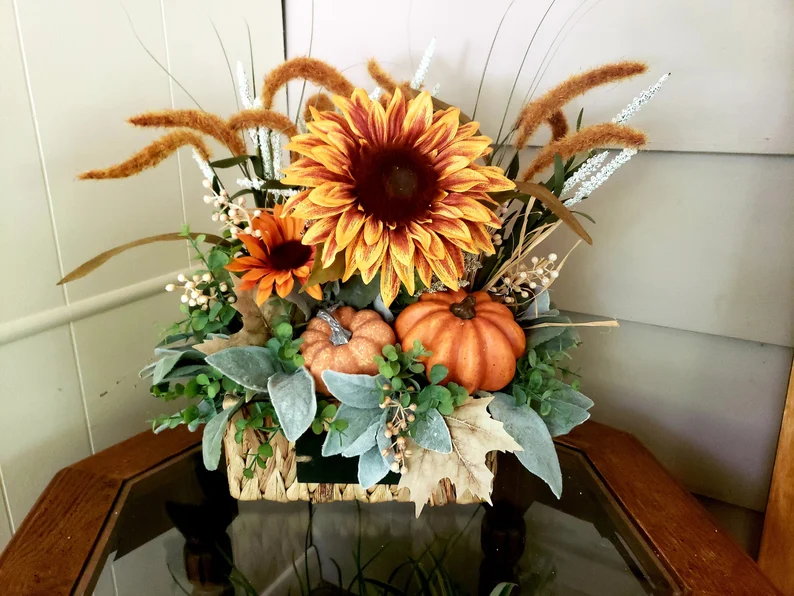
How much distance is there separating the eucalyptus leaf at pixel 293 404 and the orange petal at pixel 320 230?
0.12m

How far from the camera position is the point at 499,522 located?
23.6 inches

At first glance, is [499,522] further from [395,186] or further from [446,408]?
[395,186]

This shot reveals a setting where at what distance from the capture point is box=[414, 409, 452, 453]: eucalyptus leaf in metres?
0.46

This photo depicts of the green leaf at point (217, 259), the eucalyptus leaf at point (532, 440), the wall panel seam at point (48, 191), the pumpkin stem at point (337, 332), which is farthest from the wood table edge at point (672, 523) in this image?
the wall panel seam at point (48, 191)

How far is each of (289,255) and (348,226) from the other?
0.26 feet

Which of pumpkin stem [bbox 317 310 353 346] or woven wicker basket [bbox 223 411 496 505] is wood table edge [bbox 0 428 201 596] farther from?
pumpkin stem [bbox 317 310 353 346]

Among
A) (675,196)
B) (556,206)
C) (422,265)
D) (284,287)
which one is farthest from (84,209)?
(675,196)

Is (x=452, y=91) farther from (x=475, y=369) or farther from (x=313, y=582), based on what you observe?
(x=313, y=582)

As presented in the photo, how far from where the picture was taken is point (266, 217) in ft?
1.61

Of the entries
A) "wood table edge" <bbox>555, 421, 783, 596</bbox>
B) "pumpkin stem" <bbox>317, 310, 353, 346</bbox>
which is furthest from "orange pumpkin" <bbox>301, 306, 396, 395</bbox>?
"wood table edge" <bbox>555, 421, 783, 596</bbox>

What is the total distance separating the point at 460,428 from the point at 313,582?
0.22 m

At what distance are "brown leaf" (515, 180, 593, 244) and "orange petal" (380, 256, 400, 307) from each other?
135 millimetres

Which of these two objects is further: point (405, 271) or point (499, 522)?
point (499, 522)

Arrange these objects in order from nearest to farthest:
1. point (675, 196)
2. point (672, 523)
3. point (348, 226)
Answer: point (348, 226) < point (672, 523) < point (675, 196)
